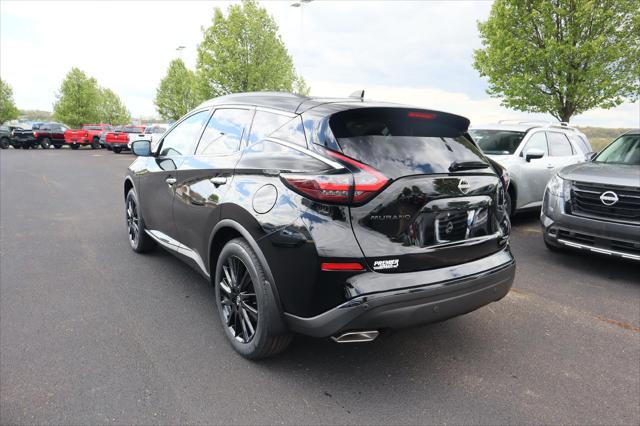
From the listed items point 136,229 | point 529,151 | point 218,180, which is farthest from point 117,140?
point 218,180

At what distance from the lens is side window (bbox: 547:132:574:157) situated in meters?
7.93

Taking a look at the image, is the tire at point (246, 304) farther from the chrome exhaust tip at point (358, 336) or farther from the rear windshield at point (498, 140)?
the rear windshield at point (498, 140)

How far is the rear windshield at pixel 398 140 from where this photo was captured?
2434 millimetres

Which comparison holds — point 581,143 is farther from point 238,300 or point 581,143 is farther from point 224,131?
point 238,300

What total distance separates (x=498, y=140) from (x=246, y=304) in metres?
6.56

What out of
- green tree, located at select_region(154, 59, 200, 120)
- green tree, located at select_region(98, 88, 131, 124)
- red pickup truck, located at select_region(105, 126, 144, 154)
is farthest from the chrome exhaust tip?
green tree, located at select_region(98, 88, 131, 124)

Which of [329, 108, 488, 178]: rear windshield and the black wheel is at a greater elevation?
[329, 108, 488, 178]: rear windshield

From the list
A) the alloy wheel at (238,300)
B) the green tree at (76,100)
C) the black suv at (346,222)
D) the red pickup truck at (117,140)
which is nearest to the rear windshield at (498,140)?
the black suv at (346,222)

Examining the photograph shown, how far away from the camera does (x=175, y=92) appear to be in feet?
158

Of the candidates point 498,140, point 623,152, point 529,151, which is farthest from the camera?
point 498,140

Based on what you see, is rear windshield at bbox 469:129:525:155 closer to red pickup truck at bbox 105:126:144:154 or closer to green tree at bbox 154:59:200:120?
red pickup truck at bbox 105:126:144:154

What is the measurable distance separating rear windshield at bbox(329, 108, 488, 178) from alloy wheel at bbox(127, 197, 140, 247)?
3.50 m

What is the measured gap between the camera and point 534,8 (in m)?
15.8

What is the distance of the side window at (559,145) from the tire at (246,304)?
705 centimetres
